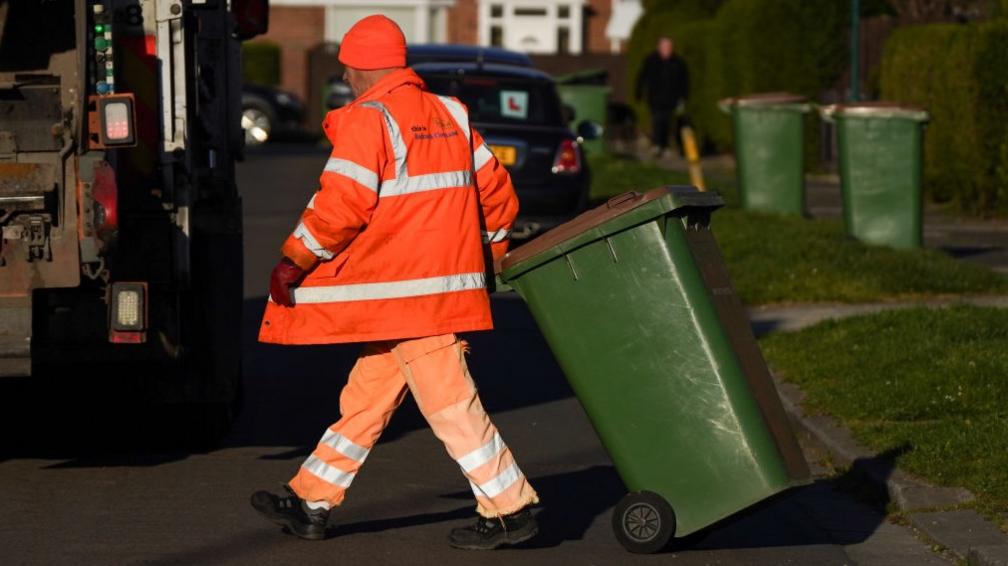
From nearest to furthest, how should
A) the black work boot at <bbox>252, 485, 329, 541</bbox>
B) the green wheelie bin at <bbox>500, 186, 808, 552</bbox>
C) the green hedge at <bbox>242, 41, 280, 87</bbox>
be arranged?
1. the green wheelie bin at <bbox>500, 186, 808, 552</bbox>
2. the black work boot at <bbox>252, 485, 329, 541</bbox>
3. the green hedge at <bbox>242, 41, 280, 87</bbox>

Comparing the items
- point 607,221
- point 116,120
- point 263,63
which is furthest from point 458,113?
point 263,63

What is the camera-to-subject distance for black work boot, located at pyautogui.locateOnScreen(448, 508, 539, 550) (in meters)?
6.39

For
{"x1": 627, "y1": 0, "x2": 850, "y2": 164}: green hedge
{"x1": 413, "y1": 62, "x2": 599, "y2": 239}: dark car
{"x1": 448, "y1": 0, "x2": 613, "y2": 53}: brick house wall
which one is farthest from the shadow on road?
{"x1": 448, "y1": 0, "x2": 613, "y2": 53}: brick house wall

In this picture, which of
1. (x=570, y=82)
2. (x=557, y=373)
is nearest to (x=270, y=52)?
(x=570, y=82)

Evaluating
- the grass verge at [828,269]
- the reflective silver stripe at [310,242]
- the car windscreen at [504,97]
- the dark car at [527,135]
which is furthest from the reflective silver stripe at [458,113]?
the car windscreen at [504,97]

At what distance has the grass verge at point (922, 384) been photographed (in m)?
7.51

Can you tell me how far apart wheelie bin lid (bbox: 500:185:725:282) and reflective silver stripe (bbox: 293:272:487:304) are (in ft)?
0.76

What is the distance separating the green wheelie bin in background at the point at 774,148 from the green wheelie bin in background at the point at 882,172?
2.63m

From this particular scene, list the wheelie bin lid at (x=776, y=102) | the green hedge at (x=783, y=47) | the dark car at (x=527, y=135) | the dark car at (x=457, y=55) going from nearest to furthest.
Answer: the dark car at (x=527, y=135) → the wheelie bin lid at (x=776, y=102) → the dark car at (x=457, y=55) → the green hedge at (x=783, y=47)

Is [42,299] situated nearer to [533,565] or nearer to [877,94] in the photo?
[533,565]

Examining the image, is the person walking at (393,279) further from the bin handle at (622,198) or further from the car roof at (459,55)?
the car roof at (459,55)

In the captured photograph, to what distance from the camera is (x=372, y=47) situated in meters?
6.38

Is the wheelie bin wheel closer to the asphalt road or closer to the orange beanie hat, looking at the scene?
the asphalt road

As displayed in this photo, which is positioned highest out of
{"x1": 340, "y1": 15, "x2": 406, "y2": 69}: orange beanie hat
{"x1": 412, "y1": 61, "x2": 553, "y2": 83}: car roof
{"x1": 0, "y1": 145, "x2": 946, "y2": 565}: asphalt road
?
{"x1": 340, "y1": 15, "x2": 406, "y2": 69}: orange beanie hat
